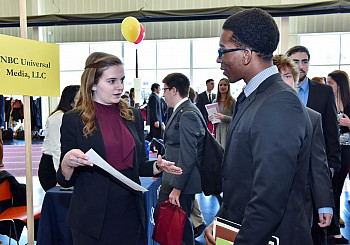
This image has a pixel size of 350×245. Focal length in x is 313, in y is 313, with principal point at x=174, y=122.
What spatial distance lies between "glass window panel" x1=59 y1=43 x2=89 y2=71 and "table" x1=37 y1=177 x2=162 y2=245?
11.4 m

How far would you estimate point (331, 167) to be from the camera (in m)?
2.57

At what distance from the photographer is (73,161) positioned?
1.52 metres

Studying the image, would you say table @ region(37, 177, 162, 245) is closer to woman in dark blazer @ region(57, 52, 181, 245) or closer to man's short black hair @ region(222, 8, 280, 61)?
woman in dark blazer @ region(57, 52, 181, 245)

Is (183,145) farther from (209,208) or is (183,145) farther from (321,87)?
(209,208)

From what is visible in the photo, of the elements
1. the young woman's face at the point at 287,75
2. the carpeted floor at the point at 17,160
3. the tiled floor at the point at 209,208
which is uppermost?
the young woman's face at the point at 287,75

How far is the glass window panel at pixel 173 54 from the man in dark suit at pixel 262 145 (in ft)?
38.7

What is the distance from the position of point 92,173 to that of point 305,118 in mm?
1177

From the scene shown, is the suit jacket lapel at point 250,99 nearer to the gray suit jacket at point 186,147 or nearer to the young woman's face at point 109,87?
the young woman's face at point 109,87

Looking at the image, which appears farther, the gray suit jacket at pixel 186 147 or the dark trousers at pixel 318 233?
the gray suit jacket at pixel 186 147

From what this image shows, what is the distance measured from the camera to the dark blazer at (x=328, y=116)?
99.2 inches

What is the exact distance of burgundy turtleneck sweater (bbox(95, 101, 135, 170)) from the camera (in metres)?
1.80

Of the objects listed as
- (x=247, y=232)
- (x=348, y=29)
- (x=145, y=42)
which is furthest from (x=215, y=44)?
(x=247, y=232)

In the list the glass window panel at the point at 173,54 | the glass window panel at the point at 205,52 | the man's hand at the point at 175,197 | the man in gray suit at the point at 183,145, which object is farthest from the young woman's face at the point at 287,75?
the glass window panel at the point at 173,54

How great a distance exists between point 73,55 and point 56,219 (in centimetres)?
1198
